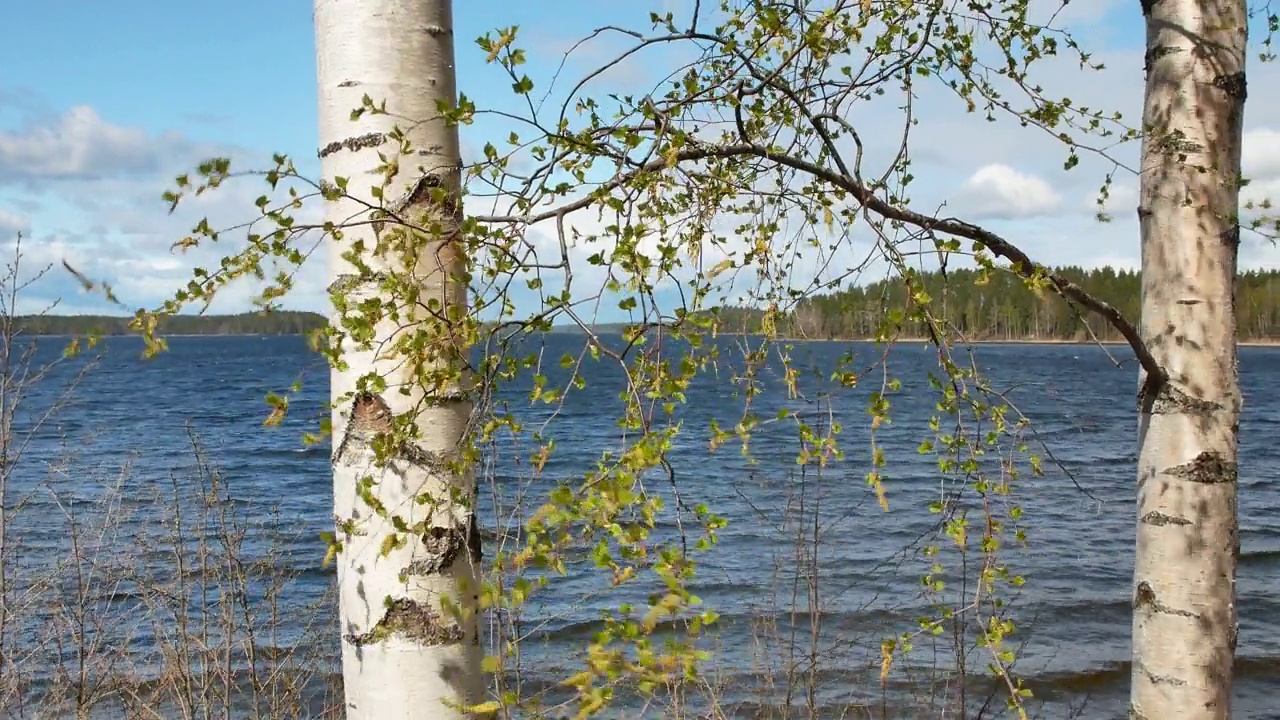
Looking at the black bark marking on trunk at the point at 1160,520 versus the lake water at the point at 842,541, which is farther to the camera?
the lake water at the point at 842,541

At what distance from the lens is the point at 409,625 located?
6.57ft

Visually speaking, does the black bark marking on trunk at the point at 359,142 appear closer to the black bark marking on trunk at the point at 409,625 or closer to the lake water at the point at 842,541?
the lake water at the point at 842,541

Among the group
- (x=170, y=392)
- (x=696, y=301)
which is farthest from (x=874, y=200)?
(x=170, y=392)

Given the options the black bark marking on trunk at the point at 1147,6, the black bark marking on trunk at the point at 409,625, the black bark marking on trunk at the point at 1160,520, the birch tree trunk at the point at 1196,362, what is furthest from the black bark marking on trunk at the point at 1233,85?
the black bark marking on trunk at the point at 409,625

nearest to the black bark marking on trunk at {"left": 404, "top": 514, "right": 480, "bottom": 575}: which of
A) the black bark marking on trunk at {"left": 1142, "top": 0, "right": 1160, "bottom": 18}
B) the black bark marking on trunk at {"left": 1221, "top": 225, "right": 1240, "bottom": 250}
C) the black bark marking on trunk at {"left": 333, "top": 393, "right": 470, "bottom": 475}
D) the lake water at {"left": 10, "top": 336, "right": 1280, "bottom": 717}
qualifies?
the black bark marking on trunk at {"left": 333, "top": 393, "right": 470, "bottom": 475}

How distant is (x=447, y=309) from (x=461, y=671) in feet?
2.46

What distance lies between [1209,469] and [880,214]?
4.63 ft

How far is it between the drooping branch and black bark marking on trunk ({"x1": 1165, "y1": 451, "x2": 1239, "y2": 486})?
0.26 m

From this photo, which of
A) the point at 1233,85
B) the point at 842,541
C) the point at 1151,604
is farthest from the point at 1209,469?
the point at 842,541

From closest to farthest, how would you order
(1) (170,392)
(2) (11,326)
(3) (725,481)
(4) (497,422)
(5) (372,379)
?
(5) (372,379) → (4) (497,422) → (2) (11,326) → (3) (725,481) → (1) (170,392)

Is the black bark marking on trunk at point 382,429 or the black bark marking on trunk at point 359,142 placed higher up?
the black bark marking on trunk at point 359,142

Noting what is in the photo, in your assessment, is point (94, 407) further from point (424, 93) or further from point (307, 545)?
point (424, 93)

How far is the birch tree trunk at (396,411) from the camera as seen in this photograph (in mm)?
1992

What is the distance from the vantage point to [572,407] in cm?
3459
